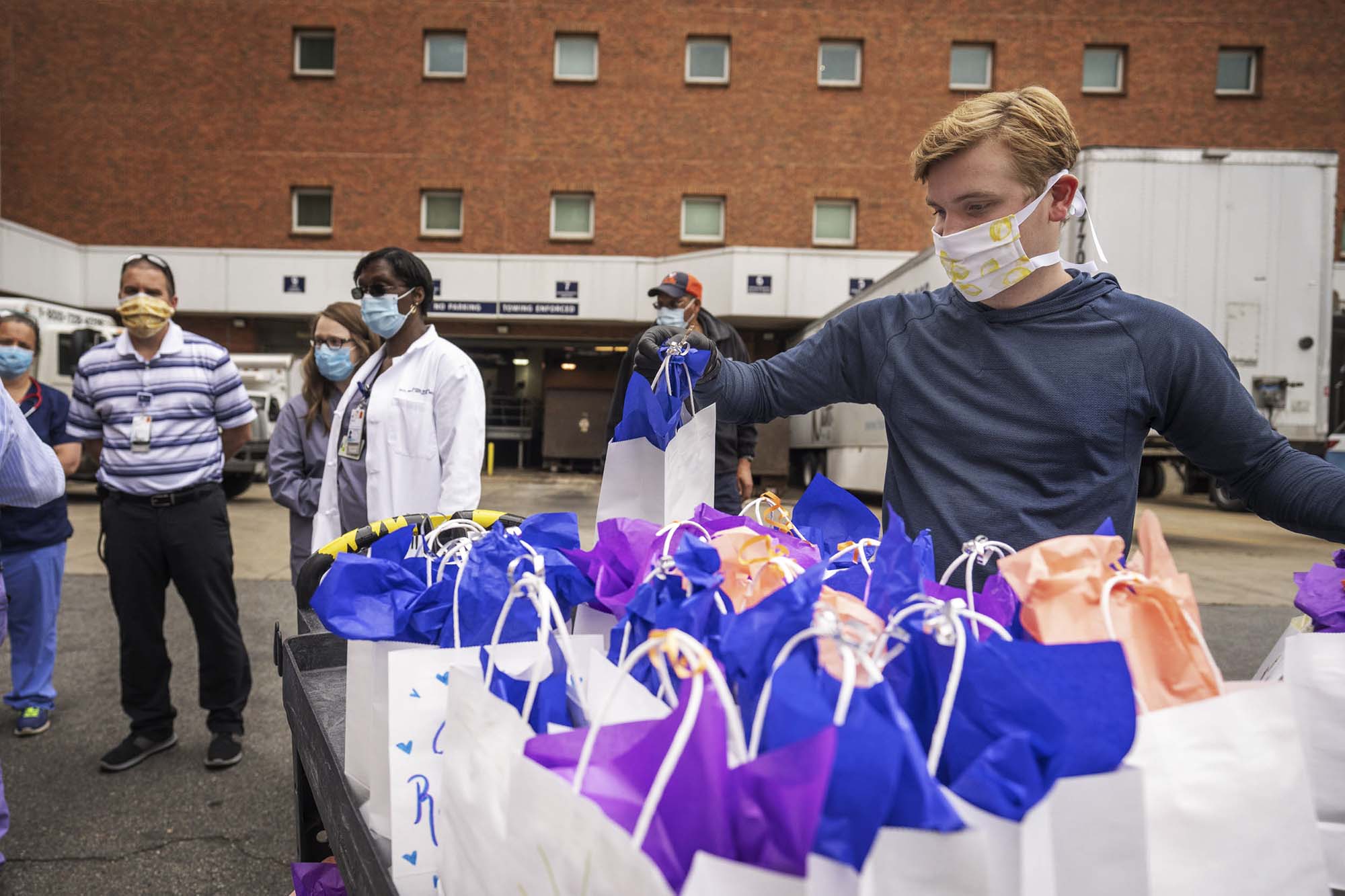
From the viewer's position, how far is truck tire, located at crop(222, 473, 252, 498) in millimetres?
11711

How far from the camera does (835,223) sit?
18.9 m

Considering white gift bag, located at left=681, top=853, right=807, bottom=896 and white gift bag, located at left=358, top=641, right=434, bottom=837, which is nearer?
white gift bag, located at left=681, top=853, right=807, bottom=896

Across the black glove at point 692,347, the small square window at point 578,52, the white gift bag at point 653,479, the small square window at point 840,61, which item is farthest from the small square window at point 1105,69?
the white gift bag at point 653,479

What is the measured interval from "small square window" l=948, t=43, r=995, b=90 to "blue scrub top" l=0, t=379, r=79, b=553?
62.0 feet

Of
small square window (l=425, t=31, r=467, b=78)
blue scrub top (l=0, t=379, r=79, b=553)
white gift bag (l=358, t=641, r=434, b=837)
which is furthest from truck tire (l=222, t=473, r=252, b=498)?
white gift bag (l=358, t=641, r=434, b=837)

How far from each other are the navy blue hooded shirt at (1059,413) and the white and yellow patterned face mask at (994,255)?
0.06 meters

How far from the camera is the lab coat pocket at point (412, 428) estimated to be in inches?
123

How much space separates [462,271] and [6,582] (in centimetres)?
1500

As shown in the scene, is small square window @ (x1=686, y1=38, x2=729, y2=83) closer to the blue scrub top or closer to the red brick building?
the red brick building

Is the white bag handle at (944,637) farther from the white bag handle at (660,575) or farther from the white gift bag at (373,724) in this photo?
the white gift bag at (373,724)

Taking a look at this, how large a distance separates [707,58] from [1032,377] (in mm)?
19169

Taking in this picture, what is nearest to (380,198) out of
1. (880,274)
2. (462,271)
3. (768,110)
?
(462,271)

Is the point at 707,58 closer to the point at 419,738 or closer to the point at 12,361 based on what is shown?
the point at 12,361

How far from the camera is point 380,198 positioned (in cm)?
1853
